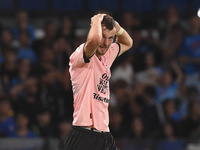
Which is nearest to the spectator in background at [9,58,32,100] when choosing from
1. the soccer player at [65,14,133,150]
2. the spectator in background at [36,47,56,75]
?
the spectator in background at [36,47,56,75]

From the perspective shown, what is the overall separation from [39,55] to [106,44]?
422 cm

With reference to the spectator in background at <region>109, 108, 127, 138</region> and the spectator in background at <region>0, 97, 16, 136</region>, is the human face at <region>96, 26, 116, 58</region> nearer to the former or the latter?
the spectator in background at <region>109, 108, 127, 138</region>

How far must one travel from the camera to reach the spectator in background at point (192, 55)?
8727 mm

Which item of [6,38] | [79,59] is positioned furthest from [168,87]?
[79,59]

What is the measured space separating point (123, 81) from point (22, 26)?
7.54ft

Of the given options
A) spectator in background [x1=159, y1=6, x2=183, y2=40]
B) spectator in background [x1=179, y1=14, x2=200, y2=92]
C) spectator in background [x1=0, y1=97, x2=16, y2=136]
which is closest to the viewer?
spectator in background [x1=0, y1=97, x2=16, y2=136]

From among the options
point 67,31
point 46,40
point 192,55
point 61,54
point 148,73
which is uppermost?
point 67,31

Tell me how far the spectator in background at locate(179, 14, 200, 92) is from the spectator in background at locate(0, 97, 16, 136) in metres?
3.58

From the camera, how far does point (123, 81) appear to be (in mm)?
8234

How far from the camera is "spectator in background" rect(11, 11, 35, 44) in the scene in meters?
8.53

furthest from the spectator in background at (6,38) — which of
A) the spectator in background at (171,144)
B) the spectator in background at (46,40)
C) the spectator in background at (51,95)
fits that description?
the spectator in background at (171,144)

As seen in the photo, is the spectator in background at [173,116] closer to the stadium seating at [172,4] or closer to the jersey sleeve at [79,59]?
the stadium seating at [172,4]

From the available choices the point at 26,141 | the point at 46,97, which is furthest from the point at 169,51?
the point at 26,141

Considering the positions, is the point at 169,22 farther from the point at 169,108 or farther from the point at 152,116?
the point at 152,116
